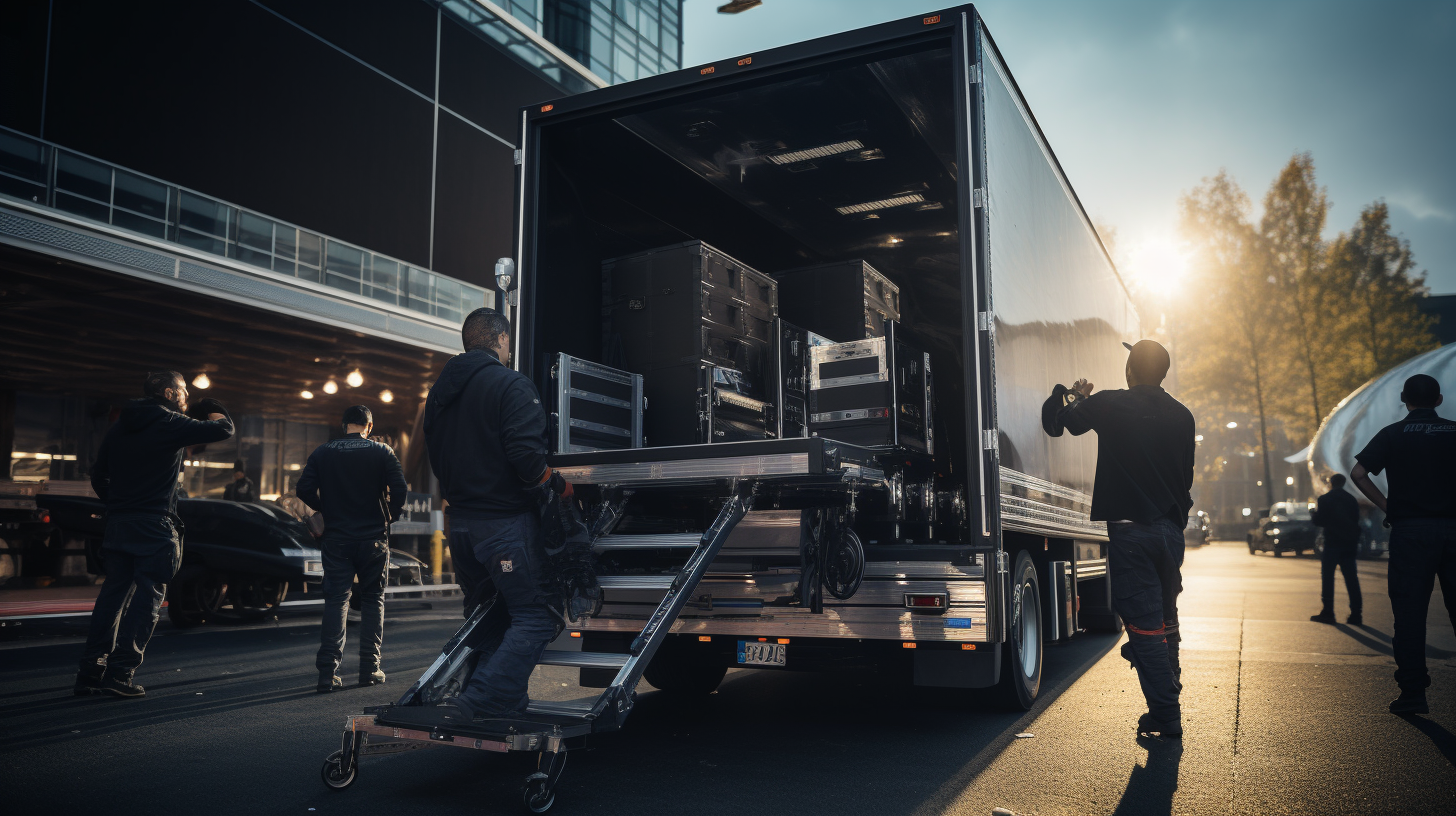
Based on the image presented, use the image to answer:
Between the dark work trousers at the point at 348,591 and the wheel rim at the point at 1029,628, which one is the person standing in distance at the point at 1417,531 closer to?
the wheel rim at the point at 1029,628

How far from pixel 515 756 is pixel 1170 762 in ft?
10.3

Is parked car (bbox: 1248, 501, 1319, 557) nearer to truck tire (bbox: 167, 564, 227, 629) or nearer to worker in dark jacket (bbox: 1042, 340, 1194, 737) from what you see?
worker in dark jacket (bbox: 1042, 340, 1194, 737)

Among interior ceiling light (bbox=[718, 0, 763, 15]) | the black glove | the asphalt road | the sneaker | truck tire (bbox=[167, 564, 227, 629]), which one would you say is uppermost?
interior ceiling light (bbox=[718, 0, 763, 15])

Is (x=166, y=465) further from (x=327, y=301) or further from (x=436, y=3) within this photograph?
(x=436, y=3)

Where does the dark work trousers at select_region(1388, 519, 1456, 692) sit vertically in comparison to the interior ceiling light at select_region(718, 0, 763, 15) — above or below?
below

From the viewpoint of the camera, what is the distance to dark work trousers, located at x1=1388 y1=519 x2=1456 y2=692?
19.6 ft

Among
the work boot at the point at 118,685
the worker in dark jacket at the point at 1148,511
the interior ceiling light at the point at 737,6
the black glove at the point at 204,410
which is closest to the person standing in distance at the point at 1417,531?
the worker in dark jacket at the point at 1148,511

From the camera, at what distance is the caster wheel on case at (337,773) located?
422cm

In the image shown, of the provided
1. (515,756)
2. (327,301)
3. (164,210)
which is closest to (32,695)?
(515,756)

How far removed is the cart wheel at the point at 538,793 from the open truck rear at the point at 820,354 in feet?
2.26

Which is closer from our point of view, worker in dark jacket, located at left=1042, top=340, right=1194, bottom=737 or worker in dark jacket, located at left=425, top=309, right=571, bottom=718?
worker in dark jacket, located at left=425, top=309, right=571, bottom=718

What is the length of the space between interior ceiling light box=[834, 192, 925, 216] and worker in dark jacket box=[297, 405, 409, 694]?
164 inches

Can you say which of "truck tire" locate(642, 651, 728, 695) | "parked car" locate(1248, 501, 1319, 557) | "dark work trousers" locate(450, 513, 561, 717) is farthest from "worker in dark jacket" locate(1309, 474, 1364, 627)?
"parked car" locate(1248, 501, 1319, 557)

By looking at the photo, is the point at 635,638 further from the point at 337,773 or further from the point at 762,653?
the point at 337,773
